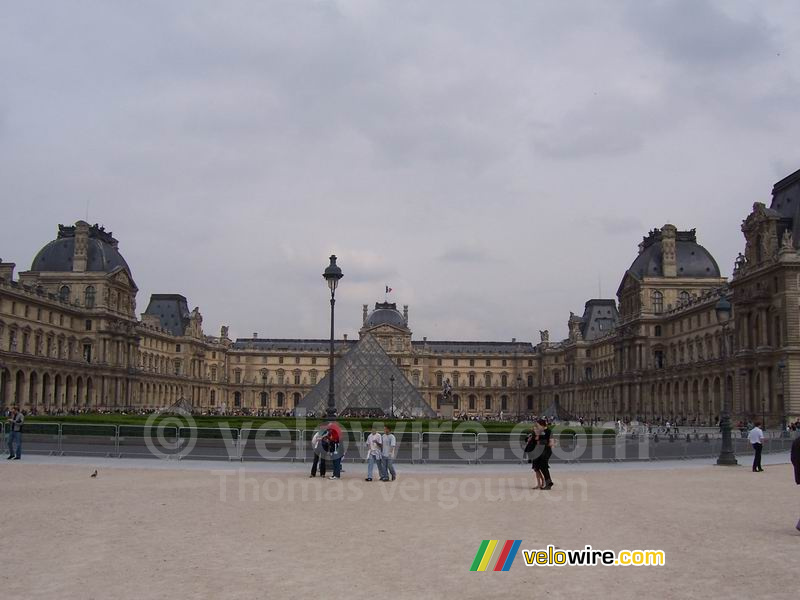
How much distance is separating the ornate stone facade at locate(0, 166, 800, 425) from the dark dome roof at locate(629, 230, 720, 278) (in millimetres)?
133

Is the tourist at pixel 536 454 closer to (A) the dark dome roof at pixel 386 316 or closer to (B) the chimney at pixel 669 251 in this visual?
(B) the chimney at pixel 669 251

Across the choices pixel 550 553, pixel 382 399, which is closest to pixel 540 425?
pixel 550 553

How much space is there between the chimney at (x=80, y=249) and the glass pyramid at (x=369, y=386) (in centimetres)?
2973

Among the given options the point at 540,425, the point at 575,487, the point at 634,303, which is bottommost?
the point at 575,487

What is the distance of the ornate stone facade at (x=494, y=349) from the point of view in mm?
48938

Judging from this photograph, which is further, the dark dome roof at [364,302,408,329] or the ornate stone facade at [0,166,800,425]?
the dark dome roof at [364,302,408,329]

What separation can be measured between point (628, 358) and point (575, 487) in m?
A: 61.5

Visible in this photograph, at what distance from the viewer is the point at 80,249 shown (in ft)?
237

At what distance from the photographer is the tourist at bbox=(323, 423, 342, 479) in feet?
58.4

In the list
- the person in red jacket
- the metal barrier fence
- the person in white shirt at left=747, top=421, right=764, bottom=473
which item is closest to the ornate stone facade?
the person in white shirt at left=747, top=421, right=764, bottom=473

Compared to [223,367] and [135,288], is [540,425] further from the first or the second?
→ [223,367]

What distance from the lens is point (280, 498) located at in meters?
14.1

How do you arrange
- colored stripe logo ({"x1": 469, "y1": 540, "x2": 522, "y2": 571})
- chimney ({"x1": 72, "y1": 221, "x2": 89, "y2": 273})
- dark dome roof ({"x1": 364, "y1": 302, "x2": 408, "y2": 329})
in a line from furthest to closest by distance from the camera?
dark dome roof ({"x1": 364, "y1": 302, "x2": 408, "y2": 329}) < chimney ({"x1": 72, "y1": 221, "x2": 89, "y2": 273}) < colored stripe logo ({"x1": 469, "y1": 540, "x2": 522, "y2": 571})

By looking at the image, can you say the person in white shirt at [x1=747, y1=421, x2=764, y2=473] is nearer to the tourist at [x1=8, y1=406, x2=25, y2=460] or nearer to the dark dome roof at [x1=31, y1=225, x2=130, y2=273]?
the tourist at [x1=8, y1=406, x2=25, y2=460]
